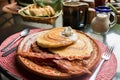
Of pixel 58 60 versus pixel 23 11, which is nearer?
pixel 58 60

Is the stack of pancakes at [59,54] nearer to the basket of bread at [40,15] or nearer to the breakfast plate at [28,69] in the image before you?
the breakfast plate at [28,69]

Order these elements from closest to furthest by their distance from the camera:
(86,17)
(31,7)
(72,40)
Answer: (72,40), (86,17), (31,7)

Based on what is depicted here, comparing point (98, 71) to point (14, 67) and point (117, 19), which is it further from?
point (117, 19)

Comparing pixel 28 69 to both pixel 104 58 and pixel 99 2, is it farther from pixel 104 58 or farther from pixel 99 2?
pixel 99 2

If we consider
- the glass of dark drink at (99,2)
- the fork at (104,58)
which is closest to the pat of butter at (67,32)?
the fork at (104,58)

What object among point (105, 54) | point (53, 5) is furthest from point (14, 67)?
point (53, 5)

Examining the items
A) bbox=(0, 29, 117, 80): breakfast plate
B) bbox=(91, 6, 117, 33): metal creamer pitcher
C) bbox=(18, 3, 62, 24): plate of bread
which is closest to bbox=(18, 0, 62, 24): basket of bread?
bbox=(18, 3, 62, 24): plate of bread
